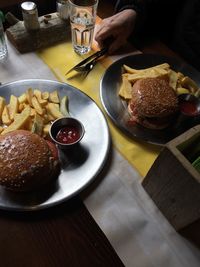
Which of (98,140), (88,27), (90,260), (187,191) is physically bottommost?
(90,260)

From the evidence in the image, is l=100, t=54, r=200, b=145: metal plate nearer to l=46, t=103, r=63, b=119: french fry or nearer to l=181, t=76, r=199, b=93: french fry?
l=181, t=76, r=199, b=93: french fry

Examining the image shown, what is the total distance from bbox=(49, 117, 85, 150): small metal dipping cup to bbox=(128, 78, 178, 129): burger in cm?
24

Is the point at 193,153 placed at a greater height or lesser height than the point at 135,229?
greater

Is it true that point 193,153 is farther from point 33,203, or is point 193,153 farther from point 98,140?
point 33,203

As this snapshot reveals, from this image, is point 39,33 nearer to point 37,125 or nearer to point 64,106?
point 64,106

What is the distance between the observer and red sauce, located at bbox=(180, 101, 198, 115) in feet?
3.35

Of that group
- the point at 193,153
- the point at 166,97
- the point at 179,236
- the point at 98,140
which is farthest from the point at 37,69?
the point at 179,236

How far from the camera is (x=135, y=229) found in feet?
2.68

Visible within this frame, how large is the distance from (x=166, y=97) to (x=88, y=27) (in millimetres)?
546

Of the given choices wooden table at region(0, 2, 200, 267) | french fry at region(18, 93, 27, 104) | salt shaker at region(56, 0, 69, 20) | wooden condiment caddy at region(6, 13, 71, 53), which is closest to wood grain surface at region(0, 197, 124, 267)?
wooden table at region(0, 2, 200, 267)

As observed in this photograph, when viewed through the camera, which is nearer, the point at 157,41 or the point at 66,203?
the point at 66,203

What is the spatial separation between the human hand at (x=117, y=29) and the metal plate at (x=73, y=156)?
0.36 metres

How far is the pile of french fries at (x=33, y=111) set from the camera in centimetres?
93

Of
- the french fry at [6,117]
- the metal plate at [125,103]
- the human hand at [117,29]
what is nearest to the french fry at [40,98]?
the french fry at [6,117]
